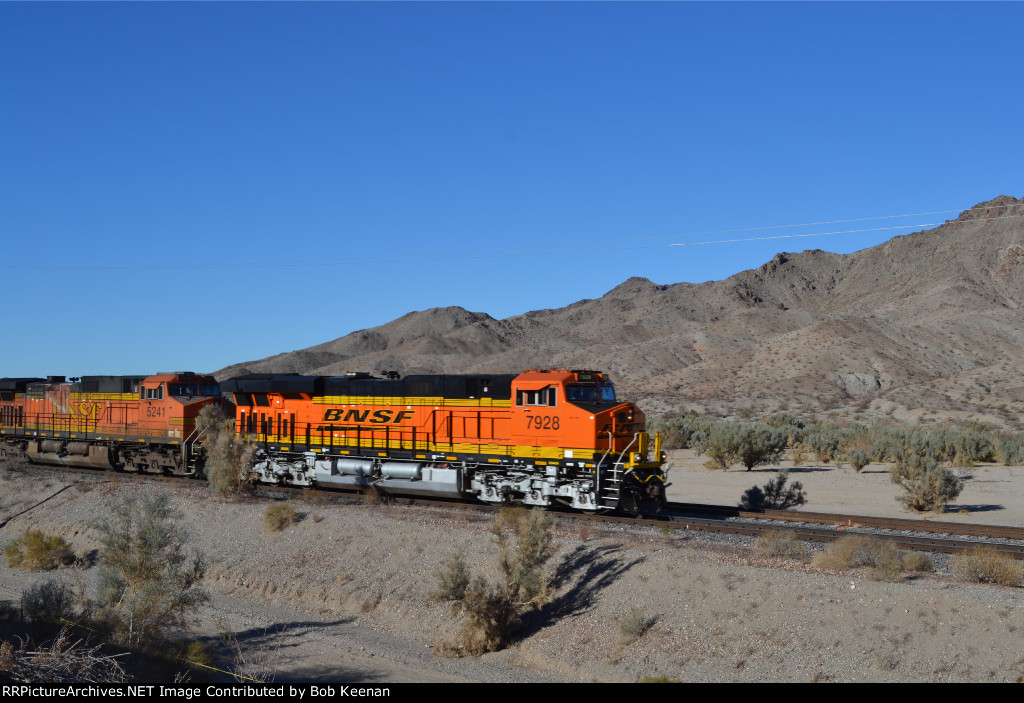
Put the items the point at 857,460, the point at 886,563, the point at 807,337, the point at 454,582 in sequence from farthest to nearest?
the point at 807,337 < the point at 857,460 < the point at 454,582 < the point at 886,563

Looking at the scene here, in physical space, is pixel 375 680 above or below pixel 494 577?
below

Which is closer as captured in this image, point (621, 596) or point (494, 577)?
point (621, 596)

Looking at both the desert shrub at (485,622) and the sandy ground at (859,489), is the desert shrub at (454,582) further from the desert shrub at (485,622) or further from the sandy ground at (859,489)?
the sandy ground at (859,489)

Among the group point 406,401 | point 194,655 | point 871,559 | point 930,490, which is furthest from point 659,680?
point 930,490

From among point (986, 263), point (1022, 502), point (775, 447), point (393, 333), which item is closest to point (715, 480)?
point (775, 447)

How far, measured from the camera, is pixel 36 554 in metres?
20.1

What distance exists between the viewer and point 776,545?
593 inches

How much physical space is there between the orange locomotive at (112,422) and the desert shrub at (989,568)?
2282 cm

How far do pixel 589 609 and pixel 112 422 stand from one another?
22596 millimetres

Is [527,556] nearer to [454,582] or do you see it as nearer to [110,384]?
[454,582]

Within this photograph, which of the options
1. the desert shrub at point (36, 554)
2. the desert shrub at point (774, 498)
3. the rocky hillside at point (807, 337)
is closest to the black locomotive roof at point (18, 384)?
the desert shrub at point (36, 554)

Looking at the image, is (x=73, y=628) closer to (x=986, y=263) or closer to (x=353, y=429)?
(x=353, y=429)

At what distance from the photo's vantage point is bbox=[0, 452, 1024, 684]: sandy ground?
11656 mm

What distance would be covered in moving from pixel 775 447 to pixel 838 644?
24.3m
